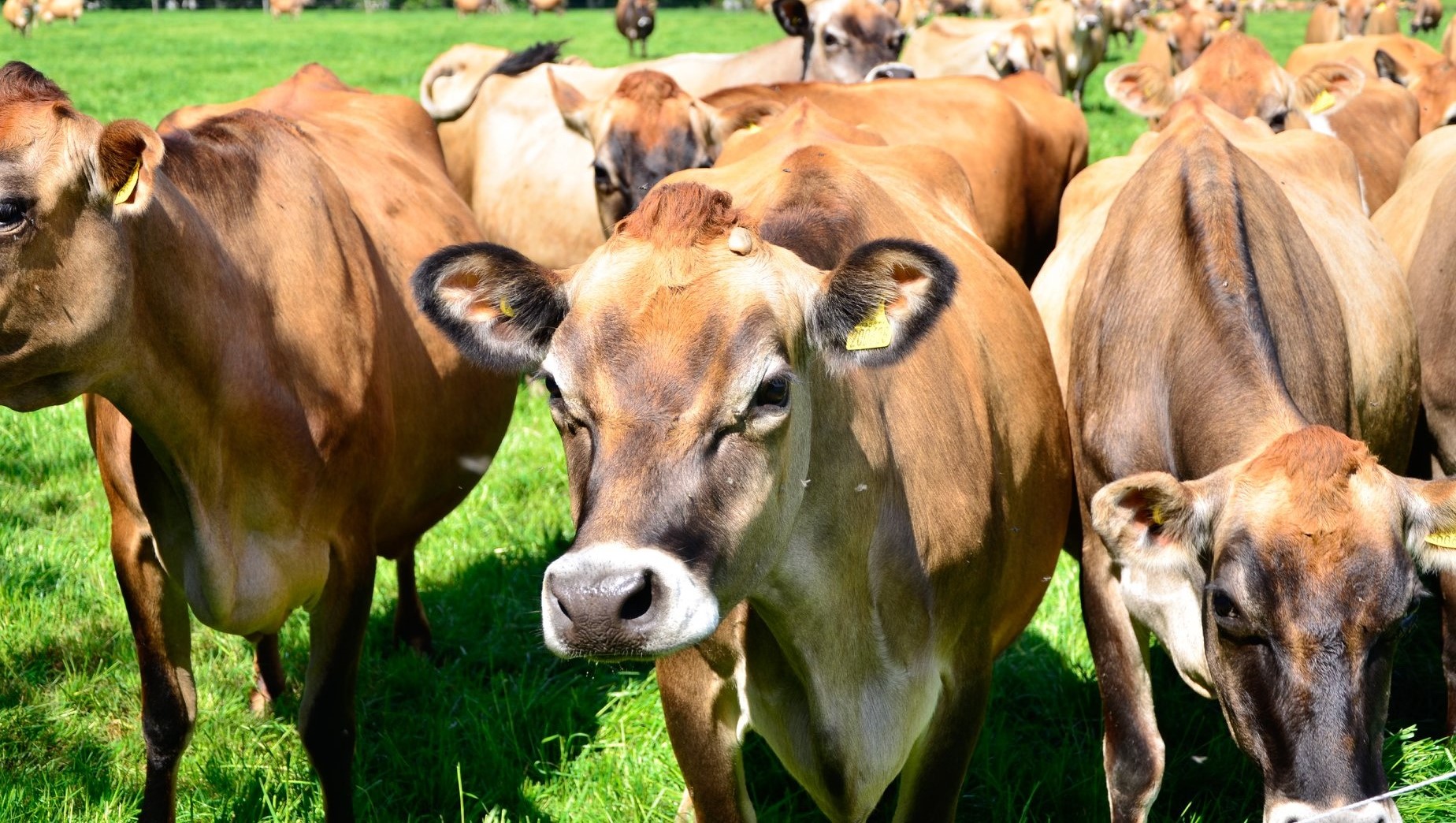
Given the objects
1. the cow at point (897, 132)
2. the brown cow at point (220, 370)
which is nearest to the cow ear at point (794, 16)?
the cow at point (897, 132)

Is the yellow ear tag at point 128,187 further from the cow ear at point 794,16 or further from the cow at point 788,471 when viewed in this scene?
the cow ear at point 794,16

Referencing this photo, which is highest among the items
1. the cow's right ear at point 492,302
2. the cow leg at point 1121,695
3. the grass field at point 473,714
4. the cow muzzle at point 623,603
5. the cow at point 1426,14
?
the cow's right ear at point 492,302

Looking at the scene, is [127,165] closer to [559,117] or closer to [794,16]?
[559,117]

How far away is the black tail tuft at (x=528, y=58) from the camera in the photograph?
8.48 m

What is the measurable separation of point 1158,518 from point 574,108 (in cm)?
537

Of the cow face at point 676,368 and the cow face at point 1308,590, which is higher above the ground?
the cow face at point 676,368

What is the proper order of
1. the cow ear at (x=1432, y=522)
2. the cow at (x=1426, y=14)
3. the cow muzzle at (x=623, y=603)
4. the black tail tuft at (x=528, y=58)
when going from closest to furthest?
the cow muzzle at (x=623, y=603), the cow ear at (x=1432, y=522), the black tail tuft at (x=528, y=58), the cow at (x=1426, y=14)

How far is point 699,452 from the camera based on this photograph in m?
2.49

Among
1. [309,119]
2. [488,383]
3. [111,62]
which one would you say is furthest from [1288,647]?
[111,62]

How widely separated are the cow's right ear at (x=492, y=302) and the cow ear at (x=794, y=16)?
7.96 m

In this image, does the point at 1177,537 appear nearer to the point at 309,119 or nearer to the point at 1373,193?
the point at 309,119

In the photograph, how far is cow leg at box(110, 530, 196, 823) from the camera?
3689 mm

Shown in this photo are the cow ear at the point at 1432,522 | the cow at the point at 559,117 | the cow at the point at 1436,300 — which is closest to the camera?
the cow ear at the point at 1432,522

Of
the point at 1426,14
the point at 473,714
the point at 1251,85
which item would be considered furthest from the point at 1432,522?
the point at 1426,14
